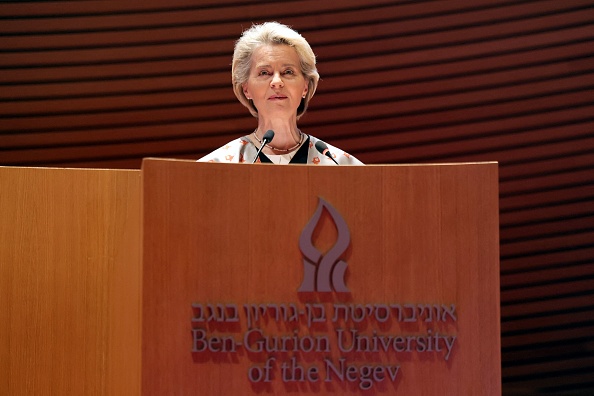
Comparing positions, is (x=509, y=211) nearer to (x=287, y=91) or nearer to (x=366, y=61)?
(x=366, y=61)

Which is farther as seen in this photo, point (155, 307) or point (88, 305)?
point (88, 305)

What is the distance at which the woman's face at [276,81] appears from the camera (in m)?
2.68

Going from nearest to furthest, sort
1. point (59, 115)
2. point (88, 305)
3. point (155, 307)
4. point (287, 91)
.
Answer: point (155, 307)
point (88, 305)
point (287, 91)
point (59, 115)

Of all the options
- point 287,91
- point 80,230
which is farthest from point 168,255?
point 287,91

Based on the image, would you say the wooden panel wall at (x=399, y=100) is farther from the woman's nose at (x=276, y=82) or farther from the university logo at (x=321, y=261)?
the university logo at (x=321, y=261)

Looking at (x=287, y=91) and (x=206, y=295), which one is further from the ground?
(x=287, y=91)

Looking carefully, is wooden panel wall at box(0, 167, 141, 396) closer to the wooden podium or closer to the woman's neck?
the wooden podium

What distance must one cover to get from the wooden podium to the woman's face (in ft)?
2.99

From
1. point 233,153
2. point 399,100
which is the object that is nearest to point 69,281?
point 233,153

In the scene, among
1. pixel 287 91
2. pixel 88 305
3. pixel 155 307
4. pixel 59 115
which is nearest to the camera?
pixel 155 307

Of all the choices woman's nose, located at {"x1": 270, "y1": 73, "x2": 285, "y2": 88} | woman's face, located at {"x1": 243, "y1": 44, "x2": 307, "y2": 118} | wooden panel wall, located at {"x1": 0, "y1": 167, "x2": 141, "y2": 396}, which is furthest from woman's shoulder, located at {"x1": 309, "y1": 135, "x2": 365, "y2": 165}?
wooden panel wall, located at {"x1": 0, "y1": 167, "x2": 141, "y2": 396}

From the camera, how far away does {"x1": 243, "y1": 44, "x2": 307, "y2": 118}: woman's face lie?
2682 mm

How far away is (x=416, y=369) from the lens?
1.82 m

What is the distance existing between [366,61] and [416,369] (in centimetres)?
302
